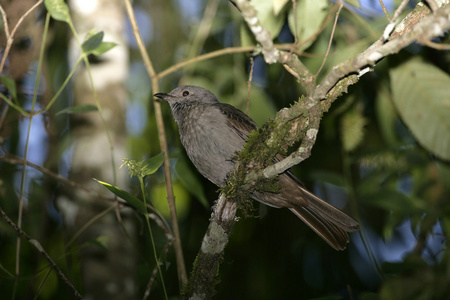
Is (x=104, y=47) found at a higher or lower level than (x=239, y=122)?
higher

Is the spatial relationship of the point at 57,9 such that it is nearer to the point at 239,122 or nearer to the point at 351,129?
the point at 239,122

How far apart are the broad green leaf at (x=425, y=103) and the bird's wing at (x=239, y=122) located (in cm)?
130

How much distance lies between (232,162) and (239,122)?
14.9 inches

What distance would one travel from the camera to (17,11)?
4469mm

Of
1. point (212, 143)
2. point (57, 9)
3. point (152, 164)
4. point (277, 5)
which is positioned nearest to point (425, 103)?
point (277, 5)

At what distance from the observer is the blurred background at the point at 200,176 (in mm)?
3730

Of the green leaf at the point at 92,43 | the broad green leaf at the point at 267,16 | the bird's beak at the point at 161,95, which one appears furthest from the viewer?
the bird's beak at the point at 161,95

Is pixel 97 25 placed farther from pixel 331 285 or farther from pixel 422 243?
pixel 331 285

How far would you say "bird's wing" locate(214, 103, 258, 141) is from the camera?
410 centimetres

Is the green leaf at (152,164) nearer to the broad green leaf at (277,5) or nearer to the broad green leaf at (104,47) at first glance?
the broad green leaf at (104,47)

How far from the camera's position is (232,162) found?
13.3 feet

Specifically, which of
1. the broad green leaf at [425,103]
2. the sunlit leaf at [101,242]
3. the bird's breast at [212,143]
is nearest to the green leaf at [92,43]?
the bird's breast at [212,143]

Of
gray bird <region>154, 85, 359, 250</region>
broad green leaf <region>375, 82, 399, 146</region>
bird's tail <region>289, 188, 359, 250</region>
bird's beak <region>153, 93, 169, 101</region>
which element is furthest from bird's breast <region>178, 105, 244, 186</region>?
broad green leaf <region>375, 82, 399, 146</region>

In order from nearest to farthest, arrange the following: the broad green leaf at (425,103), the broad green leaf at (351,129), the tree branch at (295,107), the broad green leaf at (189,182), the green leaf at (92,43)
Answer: the tree branch at (295,107), the green leaf at (92,43), the broad green leaf at (425,103), the broad green leaf at (189,182), the broad green leaf at (351,129)
